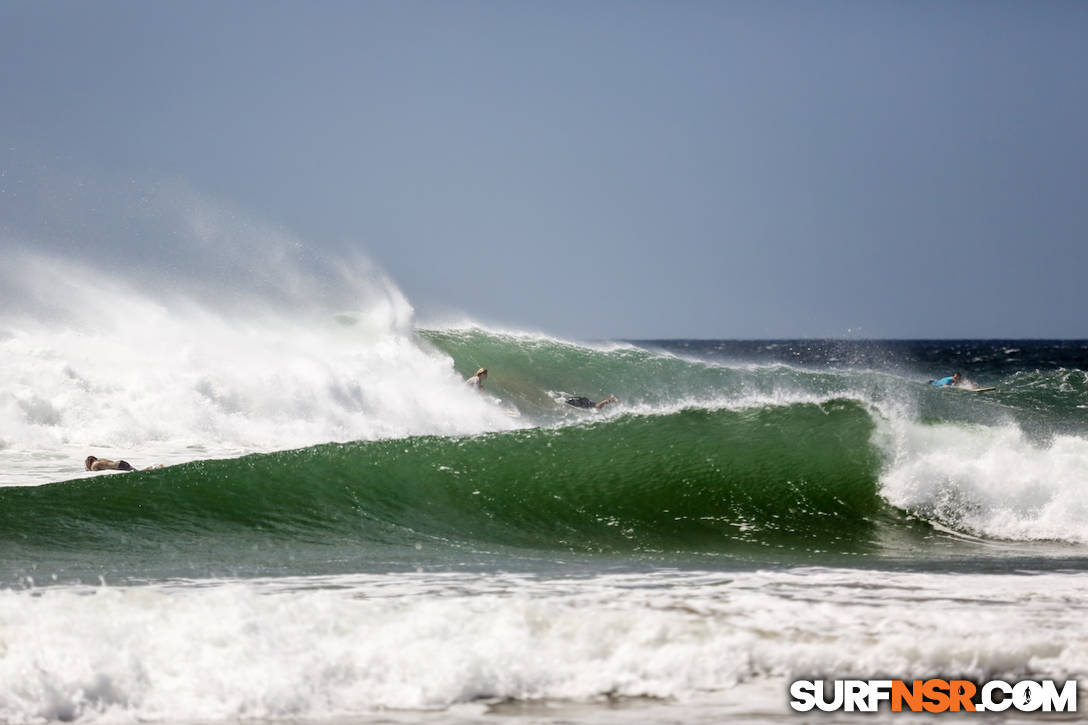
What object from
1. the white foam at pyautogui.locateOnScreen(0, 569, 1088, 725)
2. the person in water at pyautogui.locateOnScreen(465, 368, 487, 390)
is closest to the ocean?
the white foam at pyautogui.locateOnScreen(0, 569, 1088, 725)

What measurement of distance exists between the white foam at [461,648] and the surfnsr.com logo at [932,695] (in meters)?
0.09

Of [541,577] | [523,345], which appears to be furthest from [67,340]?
[541,577]

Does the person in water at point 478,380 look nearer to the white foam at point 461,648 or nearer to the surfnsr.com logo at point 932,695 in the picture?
the white foam at point 461,648

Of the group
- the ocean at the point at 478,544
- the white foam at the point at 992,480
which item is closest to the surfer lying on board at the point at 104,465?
the ocean at the point at 478,544

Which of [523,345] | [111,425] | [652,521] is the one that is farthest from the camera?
[523,345]

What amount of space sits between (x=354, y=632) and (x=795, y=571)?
10.7 feet

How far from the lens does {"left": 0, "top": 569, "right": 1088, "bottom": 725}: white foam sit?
15.6 feet

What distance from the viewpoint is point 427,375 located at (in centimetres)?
2186

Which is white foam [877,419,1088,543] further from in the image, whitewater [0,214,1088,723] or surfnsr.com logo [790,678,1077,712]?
surfnsr.com logo [790,678,1077,712]

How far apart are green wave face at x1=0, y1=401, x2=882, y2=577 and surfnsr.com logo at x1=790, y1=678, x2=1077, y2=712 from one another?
11.1 ft

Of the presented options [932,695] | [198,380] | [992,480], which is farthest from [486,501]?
[198,380]

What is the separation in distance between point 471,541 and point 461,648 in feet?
12.7

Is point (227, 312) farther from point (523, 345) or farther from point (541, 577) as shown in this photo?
point (541, 577)

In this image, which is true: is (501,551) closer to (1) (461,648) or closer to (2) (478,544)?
(2) (478,544)
